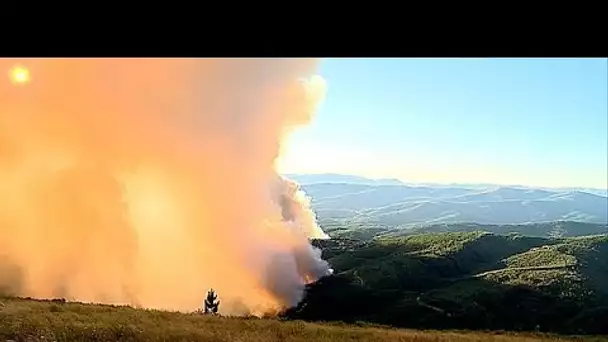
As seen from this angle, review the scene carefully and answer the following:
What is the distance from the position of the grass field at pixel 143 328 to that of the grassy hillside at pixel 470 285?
51.5 meters

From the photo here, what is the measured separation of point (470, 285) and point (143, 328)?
262 ft

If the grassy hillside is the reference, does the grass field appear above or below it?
above

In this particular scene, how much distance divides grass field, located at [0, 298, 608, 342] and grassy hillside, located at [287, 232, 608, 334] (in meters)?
51.5

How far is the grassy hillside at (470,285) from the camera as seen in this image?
248 ft

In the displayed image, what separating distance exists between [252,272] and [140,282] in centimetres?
2043

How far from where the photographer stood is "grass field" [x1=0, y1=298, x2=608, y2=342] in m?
17.9

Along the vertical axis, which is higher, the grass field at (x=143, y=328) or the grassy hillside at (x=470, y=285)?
the grass field at (x=143, y=328)

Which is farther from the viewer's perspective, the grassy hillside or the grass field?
the grassy hillside

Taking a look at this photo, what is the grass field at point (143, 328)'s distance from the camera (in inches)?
704

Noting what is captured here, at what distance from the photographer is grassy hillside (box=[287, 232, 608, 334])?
248ft

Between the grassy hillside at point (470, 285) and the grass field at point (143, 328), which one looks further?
the grassy hillside at point (470, 285)
